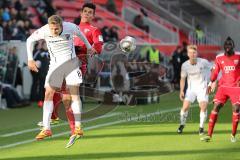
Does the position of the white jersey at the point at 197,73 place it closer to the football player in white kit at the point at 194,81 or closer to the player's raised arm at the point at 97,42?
the football player in white kit at the point at 194,81

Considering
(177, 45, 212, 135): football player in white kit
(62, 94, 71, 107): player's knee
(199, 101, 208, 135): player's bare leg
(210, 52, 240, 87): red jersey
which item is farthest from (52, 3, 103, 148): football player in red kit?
(199, 101, 208, 135): player's bare leg

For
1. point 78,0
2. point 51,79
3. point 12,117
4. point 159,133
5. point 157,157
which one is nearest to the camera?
point 157,157

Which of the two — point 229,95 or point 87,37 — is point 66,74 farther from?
point 229,95

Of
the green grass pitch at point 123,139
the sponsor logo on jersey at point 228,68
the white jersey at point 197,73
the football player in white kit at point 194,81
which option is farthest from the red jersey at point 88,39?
the white jersey at point 197,73

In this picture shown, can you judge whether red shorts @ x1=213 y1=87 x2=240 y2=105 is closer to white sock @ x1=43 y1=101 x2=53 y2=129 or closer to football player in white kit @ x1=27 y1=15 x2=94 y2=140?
football player in white kit @ x1=27 y1=15 x2=94 y2=140

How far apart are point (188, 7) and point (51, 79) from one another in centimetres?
3277

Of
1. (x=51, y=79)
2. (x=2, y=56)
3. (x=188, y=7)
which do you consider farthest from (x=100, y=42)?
(x=188, y=7)

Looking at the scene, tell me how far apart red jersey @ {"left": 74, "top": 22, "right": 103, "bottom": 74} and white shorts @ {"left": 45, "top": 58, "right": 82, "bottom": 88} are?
0.93 metres

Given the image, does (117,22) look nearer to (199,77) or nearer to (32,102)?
(32,102)

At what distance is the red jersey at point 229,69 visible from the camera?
12484mm

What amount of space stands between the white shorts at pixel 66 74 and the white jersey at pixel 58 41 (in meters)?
0.10

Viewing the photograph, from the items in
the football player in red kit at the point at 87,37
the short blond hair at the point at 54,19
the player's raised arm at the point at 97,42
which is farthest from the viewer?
the football player in red kit at the point at 87,37

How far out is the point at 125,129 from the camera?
14570 millimetres

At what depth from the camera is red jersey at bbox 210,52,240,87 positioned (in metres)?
12.5
